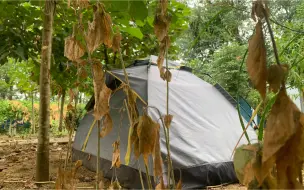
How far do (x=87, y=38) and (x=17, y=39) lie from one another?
2.27m

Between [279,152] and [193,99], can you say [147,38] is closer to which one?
[193,99]

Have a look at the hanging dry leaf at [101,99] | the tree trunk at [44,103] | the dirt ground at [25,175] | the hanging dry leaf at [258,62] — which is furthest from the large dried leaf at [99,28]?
the tree trunk at [44,103]

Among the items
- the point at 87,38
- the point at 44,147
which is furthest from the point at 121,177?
the point at 87,38

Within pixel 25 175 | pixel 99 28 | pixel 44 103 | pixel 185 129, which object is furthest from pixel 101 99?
pixel 25 175

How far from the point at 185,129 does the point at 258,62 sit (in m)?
2.70

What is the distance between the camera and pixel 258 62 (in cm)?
29

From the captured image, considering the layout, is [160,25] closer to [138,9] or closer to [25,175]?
[138,9]

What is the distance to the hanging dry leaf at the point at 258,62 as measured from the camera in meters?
0.29

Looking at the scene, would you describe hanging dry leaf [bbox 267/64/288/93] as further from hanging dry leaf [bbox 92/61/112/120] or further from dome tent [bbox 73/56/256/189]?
dome tent [bbox 73/56/256/189]

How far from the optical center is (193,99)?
3.30 metres

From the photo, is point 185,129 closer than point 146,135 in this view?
No

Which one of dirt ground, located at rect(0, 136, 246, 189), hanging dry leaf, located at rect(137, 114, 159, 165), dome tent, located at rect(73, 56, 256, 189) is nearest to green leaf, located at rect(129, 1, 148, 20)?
hanging dry leaf, located at rect(137, 114, 159, 165)

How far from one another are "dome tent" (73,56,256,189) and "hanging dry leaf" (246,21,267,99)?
2201mm

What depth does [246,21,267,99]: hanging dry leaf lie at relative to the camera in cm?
29
